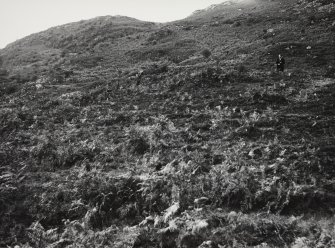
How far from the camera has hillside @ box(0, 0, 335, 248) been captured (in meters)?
8.72

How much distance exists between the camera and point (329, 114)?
13969mm

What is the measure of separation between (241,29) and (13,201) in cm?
3173

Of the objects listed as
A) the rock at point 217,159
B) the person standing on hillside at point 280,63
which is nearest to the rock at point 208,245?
the rock at point 217,159

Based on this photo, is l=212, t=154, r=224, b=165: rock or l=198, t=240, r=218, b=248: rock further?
l=212, t=154, r=224, b=165: rock

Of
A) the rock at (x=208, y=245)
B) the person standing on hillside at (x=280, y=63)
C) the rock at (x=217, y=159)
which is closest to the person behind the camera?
the rock at (x=208, y=245)

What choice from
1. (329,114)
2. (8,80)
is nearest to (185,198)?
(329,114)

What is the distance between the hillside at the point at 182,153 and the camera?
872cm

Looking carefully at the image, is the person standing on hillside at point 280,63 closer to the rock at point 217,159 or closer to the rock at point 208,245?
the rock at point 217,159

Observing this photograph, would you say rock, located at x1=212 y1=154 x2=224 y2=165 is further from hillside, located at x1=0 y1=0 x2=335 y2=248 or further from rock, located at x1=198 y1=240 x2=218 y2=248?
rock, located at x1=198 y1=240 x2=218 y2=248

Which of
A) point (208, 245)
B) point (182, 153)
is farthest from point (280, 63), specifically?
point (208, 245)

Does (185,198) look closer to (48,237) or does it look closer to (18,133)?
(48,237)

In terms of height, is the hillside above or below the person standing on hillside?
below

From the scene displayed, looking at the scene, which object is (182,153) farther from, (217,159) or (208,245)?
(208,245)

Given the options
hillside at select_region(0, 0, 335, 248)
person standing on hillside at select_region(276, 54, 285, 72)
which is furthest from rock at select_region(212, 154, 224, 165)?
person standing on hillside at select_region(276, 54, 285, 72)
